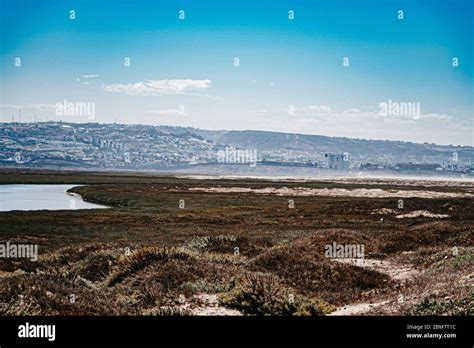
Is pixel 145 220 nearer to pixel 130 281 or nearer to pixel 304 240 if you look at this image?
pixel 304 240

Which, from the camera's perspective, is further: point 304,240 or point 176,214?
point 176,214

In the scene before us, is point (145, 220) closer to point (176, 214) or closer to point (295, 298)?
point (176, 214)

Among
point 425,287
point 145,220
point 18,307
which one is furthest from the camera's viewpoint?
point 145,220
